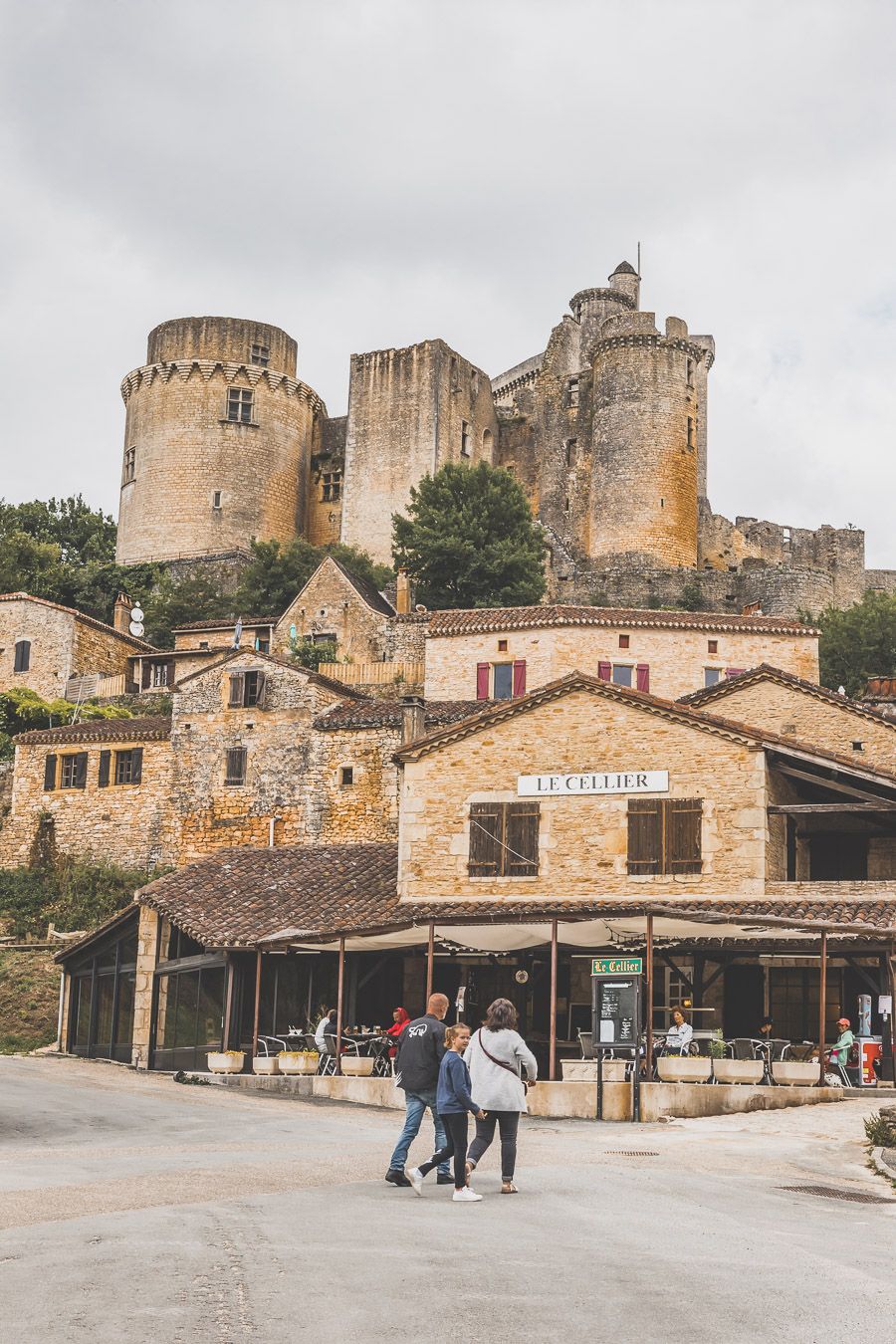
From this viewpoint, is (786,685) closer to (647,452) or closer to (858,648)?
(858,648)

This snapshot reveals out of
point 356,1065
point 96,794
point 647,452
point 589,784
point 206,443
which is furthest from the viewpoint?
point 206,443

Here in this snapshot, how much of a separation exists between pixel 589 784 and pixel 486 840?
2.09 metres

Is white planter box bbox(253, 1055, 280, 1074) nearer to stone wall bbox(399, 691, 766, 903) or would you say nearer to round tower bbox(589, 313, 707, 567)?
stone wall bbox(399, 691, 766, 903)

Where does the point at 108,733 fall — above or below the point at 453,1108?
above

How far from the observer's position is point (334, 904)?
2953 centimetres

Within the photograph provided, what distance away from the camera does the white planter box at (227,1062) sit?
27641mm

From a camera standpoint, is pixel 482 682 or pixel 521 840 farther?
pixel 482 682

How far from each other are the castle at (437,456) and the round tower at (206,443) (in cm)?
7

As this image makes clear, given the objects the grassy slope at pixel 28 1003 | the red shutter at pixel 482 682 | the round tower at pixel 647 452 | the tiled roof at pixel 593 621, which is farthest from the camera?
the round tower at pixel 647 452

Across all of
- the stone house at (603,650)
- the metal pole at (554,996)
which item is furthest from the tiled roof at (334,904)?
the stone house at (603,650)

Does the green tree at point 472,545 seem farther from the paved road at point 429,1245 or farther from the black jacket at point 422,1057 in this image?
the black jacket at point 422,1057

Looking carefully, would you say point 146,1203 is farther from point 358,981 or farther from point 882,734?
point 882,734

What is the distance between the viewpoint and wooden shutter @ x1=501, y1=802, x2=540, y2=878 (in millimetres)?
28312

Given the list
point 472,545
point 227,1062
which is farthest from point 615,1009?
point 472,545
